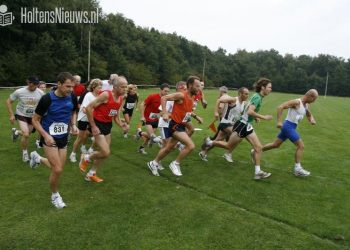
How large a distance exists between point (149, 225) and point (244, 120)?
12.4 feet

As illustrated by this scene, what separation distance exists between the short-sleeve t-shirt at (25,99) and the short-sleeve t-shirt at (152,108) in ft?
9.42

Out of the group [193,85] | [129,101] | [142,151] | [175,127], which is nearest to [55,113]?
[175,127]

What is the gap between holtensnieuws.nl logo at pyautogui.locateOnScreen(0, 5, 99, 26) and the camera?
154ft

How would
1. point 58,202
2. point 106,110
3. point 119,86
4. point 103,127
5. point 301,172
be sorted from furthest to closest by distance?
point 301,172 → point 103,127 → point 106,110 → point 119,86 → point 58,202

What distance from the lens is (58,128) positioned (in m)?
5.66

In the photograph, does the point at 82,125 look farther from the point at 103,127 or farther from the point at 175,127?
the point at 175,127

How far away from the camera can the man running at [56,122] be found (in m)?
5.39

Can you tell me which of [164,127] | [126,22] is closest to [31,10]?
[126,22]

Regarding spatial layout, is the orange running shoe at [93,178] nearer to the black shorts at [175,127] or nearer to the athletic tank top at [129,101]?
the black shorts at [175,127]

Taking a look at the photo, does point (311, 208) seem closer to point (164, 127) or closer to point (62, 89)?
point (164, 127)

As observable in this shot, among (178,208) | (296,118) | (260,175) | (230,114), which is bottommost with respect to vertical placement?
(178,208)

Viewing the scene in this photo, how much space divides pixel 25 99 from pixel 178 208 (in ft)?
15.5

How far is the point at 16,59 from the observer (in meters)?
45.8

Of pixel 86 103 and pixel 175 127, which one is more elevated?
pixel 86 103
